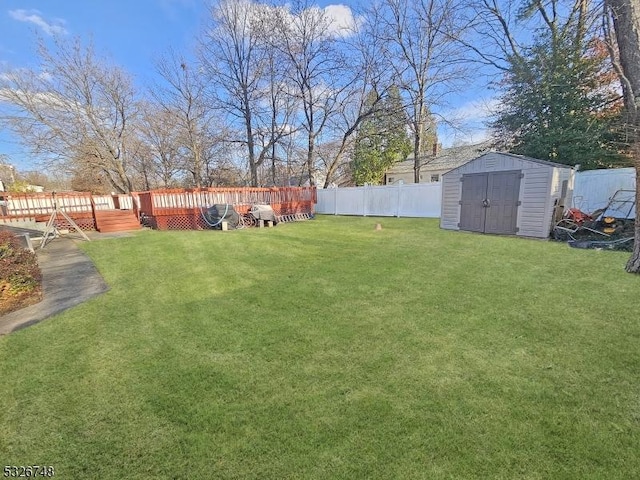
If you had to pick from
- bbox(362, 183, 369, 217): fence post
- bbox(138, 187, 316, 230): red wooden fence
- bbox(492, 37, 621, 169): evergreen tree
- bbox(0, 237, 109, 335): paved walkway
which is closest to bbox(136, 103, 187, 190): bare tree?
bbox(138, 187, 316, 230): red wooden fence

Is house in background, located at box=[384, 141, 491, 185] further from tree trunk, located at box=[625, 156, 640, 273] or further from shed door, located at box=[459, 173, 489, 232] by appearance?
tree trunk, located at box=[625, 156, 640, 273]

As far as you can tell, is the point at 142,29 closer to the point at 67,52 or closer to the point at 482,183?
the point at 67,52

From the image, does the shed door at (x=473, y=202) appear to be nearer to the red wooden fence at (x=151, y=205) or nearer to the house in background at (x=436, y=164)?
the red wooden fence at (x=151, y=205)

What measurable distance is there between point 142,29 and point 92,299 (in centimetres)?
1313

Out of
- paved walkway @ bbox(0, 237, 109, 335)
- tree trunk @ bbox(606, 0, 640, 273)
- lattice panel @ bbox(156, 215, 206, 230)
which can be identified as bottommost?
paved walkway @ bbox(0, 237, 109, 335)

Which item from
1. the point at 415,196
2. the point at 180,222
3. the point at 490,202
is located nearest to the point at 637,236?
the point at 490,202

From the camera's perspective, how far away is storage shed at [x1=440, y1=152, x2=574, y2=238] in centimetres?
770

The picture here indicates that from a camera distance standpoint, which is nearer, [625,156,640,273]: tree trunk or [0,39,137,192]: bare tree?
[625,156,640,273]: tree trunk

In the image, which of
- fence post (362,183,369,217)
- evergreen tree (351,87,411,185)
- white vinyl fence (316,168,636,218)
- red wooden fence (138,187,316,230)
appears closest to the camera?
white vinyl fence (316,168,636,218)

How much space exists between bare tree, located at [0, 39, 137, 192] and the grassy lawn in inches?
701

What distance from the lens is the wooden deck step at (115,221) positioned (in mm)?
10844

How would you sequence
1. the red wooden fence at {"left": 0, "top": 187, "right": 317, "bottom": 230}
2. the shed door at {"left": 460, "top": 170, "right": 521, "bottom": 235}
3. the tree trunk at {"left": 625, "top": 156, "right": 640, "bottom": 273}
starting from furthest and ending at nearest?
the red wooden fence at {"left": 0, "top": 187, "right": 317, "bottom": 230}
the shed door at {"left": 460, "top": 170, "right": 521, "bottom": 235}
the tree trunk at {"left": 625, "top": 156, "right": 640, "bottom": 273}

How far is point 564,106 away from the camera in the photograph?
35.5 ft

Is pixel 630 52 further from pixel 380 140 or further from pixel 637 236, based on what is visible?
pixel 380 140
